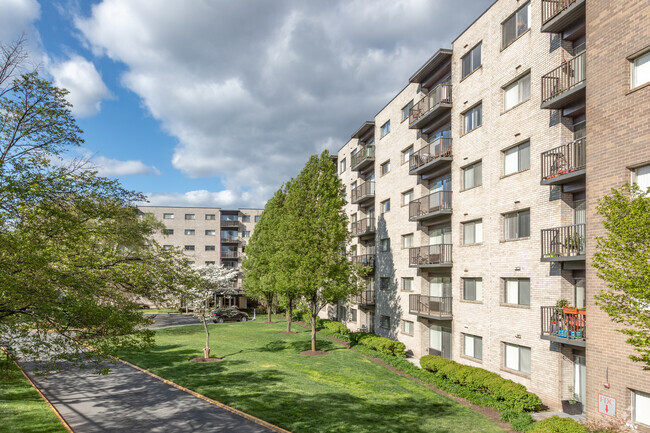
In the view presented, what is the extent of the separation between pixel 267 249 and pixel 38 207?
107ft

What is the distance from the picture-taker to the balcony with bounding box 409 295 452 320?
2475 cm

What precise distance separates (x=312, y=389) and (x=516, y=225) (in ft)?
39.4

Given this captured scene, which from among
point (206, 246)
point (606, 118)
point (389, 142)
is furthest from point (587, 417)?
point (206, 246)

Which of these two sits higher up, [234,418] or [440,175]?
[440,175]

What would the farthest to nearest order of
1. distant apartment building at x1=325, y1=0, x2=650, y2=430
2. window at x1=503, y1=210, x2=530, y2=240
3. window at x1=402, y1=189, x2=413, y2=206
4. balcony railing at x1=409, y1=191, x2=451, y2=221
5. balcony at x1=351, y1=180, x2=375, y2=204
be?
balcony at x1=351, y1=180, x2=375, y2=204
window at x1=402, y1=189, x2=413, y2=206
balcony railing at x1=409, y1=191, x2=451, y2=221
window at x1=503, y1=210, x2=530, y2=240
distant apartment building at x1=325, y1=0, x2=650, y2=430

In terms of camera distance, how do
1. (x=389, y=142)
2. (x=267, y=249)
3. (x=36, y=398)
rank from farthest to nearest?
1. (x=267, y=249)
2. (x=389, y=142)
3. (x=36, y=398)

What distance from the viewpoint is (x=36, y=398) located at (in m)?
16.9

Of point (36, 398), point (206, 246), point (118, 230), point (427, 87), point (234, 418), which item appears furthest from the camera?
point (206, 246)

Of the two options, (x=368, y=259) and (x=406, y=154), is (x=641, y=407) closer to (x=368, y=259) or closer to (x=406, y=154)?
(x=406, y=154)

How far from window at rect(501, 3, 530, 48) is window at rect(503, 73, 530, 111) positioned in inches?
82.4

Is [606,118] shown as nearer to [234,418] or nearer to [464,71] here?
[464,71]

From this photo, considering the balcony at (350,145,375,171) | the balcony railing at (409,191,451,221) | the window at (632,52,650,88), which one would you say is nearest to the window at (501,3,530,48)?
the window at (632,52,650,88)

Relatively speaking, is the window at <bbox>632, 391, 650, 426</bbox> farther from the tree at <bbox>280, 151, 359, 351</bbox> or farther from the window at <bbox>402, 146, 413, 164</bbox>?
the window at <bbox>402, 146, 413, 164</bbox>

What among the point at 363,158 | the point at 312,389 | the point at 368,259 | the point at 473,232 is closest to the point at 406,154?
the point at 363,158
